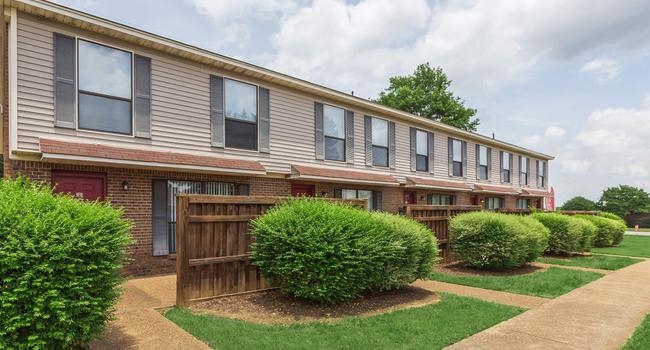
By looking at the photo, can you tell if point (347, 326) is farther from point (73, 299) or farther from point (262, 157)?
point (262, 157)

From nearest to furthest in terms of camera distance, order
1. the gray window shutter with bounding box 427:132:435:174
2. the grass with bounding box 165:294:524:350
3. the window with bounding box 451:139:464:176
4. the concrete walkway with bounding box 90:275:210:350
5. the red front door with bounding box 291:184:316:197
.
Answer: the concrete walkway with bounding box 90:275:210:350 → the grass with bounding box 165:294:524:350 → the red front door with bounding box 291:184:316:197 → the gray window shutter with bounding box 427:132:435:174 → the window with bounding box 451:139:464:176

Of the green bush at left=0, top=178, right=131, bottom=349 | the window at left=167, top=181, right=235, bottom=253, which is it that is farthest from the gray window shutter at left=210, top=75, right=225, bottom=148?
the green bush at left=0, top=178, right=131, bottom=349

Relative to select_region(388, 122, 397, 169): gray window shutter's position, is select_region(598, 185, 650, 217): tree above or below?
below

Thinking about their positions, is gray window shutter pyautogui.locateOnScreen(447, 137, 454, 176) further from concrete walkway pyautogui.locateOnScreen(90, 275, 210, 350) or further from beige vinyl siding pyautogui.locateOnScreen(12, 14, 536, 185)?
concrete walkway pyautogui.locateOnScreen(90, 275, 210, 350)

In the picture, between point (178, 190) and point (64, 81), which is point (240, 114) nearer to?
point (178, 190)

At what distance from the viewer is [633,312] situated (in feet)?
21.9

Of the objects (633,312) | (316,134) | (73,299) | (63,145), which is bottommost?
(633,312)

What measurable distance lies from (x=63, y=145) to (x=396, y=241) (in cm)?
683

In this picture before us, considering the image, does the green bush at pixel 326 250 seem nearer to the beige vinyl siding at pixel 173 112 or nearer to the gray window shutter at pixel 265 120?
the beige vinyl siding at pixel 173 112

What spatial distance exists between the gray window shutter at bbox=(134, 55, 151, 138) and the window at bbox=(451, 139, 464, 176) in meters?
15.4

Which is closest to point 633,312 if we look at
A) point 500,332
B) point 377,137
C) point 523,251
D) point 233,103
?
point 500,332

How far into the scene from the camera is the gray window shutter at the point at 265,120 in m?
12.5

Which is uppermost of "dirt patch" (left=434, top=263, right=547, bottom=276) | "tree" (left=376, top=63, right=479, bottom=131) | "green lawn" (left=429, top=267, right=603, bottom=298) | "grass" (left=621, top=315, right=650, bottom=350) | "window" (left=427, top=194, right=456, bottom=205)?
"tree" (left=376, top=63, right=479, bottom=131)

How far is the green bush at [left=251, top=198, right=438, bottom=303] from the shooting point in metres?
6.18
